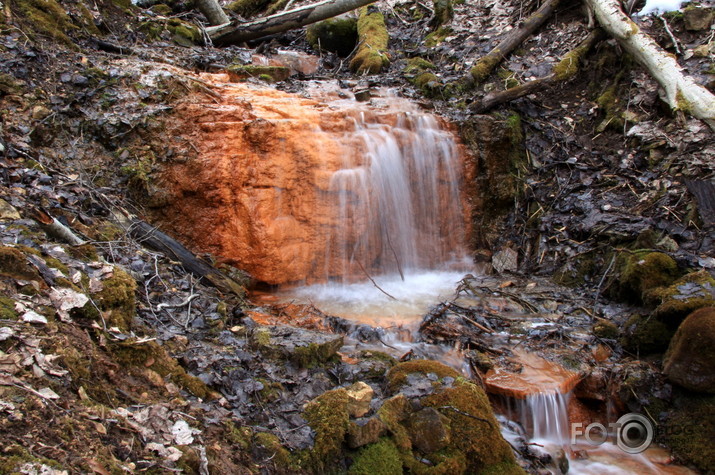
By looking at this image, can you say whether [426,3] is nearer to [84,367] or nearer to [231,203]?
[231,203]

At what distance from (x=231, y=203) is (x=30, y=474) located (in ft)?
15.5

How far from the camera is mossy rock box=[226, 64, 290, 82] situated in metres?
8.29

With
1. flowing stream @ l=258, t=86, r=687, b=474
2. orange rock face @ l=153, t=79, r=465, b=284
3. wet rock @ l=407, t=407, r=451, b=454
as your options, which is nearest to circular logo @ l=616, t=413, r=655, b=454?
flowing stream @ l=258, t=86, r=687, b=474

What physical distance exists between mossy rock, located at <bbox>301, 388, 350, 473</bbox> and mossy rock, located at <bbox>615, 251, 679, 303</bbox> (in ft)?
12.8

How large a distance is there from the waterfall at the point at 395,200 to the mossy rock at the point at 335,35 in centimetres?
500

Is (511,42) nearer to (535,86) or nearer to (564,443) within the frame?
(535,86)

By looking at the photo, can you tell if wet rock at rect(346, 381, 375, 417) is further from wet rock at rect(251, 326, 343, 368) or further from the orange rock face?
the orange rock face

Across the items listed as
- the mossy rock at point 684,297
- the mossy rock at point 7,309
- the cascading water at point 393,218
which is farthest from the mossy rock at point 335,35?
the mossy rock at point 7,309

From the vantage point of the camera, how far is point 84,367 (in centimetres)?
210

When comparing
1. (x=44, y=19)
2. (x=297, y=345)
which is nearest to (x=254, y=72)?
(x=44, y=19)

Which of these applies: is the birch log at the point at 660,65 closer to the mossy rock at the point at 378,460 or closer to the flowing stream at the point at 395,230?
the flowing stream at the point at 395,230

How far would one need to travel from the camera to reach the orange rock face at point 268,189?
5846 millimetres

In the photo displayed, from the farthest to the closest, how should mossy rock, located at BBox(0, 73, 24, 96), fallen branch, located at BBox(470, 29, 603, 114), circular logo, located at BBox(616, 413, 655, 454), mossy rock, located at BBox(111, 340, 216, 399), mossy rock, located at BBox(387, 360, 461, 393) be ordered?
fallen branch, located at BBox(470, 29, 603, 114) → mossy rock, located at BBox(0, 73, 24, 96) → circular logo, located at BBox(616, 413, 655, 454) → mossy rock, located at BBox(387, 360, 461, 393) → mossy rock, located at BBox(111, 340, 216, 399)

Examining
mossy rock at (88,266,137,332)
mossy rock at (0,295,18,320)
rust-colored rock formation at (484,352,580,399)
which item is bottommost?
rust-colored rock formation at (484,352,580,399)
